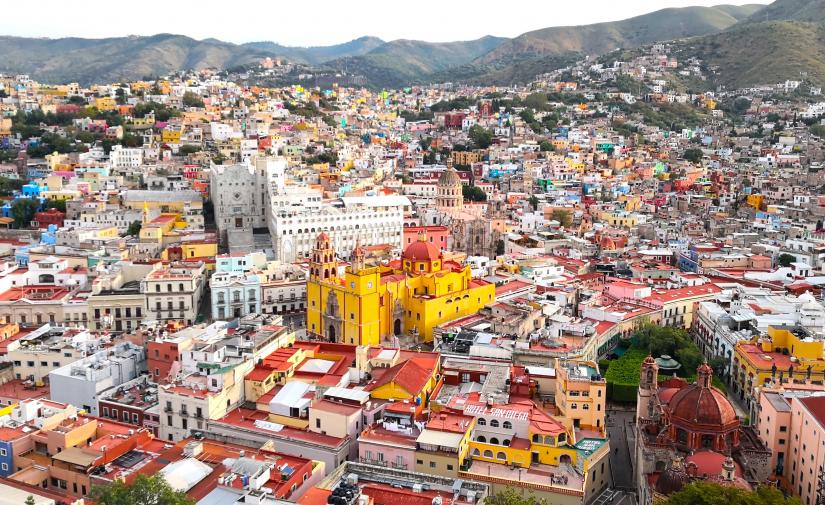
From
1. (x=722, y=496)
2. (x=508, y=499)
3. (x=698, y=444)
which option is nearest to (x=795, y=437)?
(x=698, y=444)

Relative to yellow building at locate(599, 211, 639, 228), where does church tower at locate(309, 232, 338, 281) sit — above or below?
above

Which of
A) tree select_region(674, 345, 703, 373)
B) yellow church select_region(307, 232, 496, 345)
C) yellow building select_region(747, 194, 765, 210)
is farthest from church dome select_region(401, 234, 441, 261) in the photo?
yellow building select_region(747, 194, 765, 210)

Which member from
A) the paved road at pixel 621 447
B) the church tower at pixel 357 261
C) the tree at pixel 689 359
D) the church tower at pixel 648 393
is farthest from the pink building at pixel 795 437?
the church tower at pixel 357 261

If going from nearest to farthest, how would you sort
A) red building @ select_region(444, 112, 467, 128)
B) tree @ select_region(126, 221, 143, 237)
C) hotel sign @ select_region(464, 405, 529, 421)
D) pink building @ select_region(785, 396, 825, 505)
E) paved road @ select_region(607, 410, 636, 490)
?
pink building @ select_region(785, 396, 825, 505), hotel sign @ select_region(464, 405, 529, 421), paved road @ select_region(607, 410, 636, 490), tree @ select_region(126, 221, 143, 237), red building @ select_region(444, 112, 467, 128)

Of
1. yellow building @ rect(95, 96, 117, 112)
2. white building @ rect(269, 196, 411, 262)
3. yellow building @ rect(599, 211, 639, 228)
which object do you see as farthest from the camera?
yellow building @ rect(95, 96, 117, 112)

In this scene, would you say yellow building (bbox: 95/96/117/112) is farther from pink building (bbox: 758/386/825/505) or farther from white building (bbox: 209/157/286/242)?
pink building (bbox: 758/386/825/505)

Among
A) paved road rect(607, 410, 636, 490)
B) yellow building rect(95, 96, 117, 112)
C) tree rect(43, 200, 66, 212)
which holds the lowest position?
paved road rect(607, 410, 636, 490)

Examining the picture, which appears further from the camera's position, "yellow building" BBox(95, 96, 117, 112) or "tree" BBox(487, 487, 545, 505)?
"yellow building" BBox(95, 96, 117, 112)
